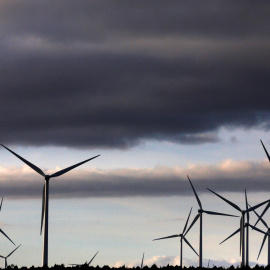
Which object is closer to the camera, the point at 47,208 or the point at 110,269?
the point at 110,269

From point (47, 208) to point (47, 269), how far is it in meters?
15.7

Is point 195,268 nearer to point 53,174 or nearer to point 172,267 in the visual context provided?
point 172,267

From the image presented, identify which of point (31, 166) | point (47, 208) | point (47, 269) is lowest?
point (47, 269)

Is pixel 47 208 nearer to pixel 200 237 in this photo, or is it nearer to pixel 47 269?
pixel 47 269

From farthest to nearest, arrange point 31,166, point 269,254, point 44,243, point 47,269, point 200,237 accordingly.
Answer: point 269,254 < point 200,237 < point 31,166 < point 44,243 < point 47,269

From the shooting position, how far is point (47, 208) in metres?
110

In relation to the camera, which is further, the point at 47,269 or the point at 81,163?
the point at 81,163

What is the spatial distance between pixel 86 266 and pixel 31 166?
23566mm

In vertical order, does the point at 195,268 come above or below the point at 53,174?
below

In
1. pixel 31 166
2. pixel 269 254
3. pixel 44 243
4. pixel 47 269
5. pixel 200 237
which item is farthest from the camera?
pixel 269 254

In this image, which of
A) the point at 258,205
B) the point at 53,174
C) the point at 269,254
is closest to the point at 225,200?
the point at 258,205

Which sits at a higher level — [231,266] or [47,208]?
[47,208]

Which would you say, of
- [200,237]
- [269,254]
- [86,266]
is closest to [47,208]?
[86,266]

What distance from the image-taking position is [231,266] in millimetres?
99375
